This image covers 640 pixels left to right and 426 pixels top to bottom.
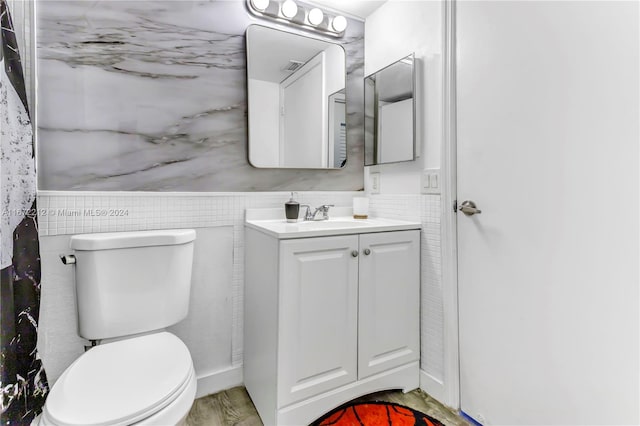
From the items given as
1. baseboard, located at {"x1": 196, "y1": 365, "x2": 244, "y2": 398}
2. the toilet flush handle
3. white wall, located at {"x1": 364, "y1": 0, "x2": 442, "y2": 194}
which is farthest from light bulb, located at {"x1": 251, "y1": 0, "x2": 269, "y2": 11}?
baseboard, located at {"x1": 196, "y1": 365, "x2": 244, "y2": 398}

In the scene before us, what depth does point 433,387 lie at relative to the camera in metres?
1.57

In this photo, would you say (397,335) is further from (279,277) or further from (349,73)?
(349,73)

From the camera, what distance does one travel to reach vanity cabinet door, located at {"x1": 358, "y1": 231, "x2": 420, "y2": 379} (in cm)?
146

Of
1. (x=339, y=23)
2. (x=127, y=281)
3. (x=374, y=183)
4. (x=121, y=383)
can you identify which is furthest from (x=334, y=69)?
(x=121, y=383)

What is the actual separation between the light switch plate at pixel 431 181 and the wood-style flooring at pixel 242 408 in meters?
0.98

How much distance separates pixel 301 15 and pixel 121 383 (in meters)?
1.85

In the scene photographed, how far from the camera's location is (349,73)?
1.97 meters

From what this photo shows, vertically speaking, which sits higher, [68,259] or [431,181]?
[431,181]

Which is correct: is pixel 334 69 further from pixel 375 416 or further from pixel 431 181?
pixel 375 416

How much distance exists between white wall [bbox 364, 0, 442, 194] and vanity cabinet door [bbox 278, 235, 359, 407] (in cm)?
55

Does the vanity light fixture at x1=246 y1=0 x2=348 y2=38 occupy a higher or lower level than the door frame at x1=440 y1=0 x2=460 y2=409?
higher

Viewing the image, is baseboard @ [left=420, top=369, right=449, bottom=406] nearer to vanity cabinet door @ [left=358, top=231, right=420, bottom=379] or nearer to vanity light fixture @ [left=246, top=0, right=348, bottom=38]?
vanity cabinet door @ [left=358, top=231, right=420, bottom=379]

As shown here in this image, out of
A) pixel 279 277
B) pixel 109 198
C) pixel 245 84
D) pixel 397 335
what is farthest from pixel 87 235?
pixel 397 335

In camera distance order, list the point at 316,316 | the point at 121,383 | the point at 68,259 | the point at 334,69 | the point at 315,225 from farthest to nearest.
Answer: the point at 334,69 → the point at 315,225 → the point at 316,316 → the point at 68,259 → the point at 121,383
